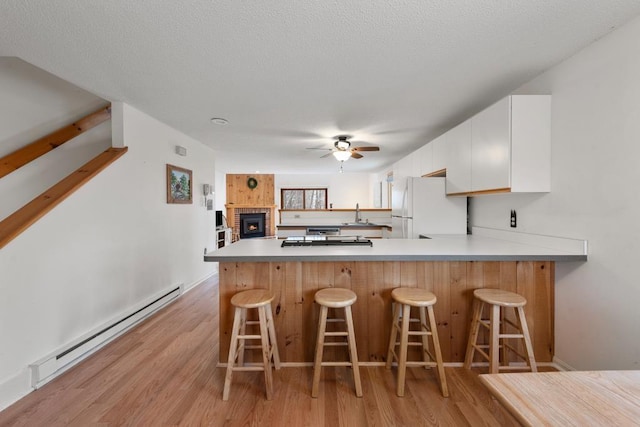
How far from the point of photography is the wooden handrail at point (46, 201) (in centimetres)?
166

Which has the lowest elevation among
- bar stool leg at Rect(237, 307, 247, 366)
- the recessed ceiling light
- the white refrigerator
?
bar stool leg at Rect(237, 307, 247, 366)

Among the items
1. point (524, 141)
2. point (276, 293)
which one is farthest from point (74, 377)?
point (524, 141)

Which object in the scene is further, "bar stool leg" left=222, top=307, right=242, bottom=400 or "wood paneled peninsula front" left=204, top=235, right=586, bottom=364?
"wood paneled peninsula front" left=204, top=235, right=586, bottom=364

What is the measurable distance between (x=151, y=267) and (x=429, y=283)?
9.29 ft

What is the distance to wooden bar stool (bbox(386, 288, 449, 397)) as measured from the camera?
1.64 metres

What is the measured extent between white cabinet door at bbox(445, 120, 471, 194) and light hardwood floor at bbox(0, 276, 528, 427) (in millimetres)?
1634

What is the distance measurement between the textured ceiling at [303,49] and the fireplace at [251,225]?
19.3ft

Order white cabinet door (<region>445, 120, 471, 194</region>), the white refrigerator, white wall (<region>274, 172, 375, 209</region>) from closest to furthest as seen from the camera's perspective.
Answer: white cabinet door (<region>445, 120, 471, 194</region>) < the white refrigerator < white wall (<region>274, 172, 375, 209</region>)

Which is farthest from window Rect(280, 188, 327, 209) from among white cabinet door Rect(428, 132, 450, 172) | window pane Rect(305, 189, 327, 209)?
white cabinet door Rect(428, 132, 450, 172)

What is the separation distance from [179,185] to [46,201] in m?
1.59

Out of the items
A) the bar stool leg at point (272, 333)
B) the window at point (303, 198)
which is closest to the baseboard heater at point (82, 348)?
the bar stool leg at point (272, 333)

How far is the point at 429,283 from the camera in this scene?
1.97 m

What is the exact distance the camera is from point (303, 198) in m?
8.61

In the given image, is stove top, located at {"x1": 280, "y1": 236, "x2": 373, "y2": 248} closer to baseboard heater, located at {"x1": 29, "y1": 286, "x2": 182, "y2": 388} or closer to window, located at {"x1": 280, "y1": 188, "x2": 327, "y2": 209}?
baseboard heater, located at {"x1": 29, "y1": 286, "x2": 182, "y2": 388}
